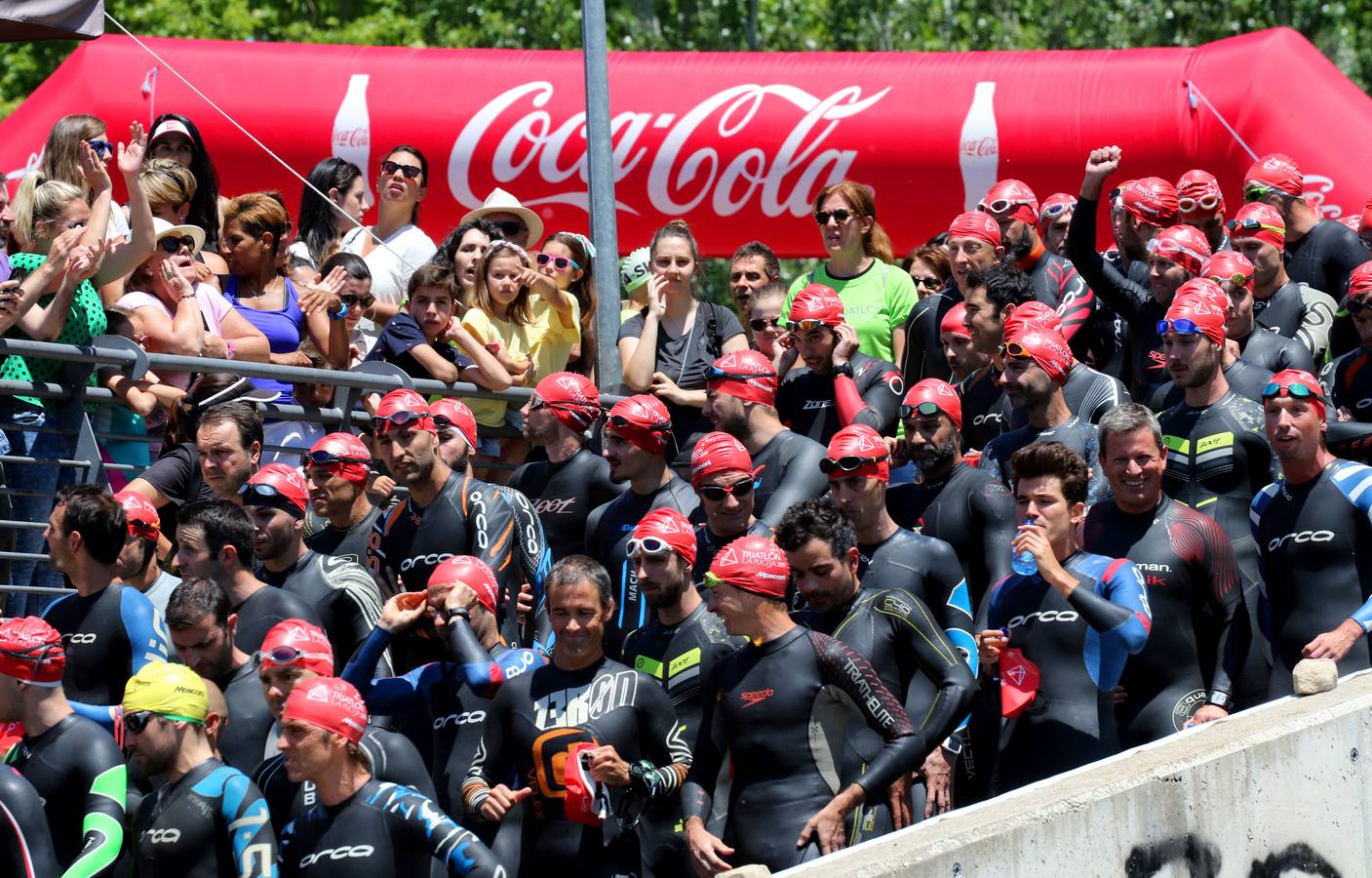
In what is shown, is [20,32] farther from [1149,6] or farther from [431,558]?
[1149,6]

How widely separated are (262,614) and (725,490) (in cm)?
200

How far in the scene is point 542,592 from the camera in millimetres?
8711

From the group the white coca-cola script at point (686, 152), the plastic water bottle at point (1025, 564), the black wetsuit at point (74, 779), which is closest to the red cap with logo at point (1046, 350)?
the plastic water bottle at point (1025, 564)

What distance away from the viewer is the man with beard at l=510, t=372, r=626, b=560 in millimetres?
9406

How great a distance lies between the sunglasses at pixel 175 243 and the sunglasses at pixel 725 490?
10.2 ft

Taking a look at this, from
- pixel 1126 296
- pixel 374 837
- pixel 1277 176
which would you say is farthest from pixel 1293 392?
pixel 374 837

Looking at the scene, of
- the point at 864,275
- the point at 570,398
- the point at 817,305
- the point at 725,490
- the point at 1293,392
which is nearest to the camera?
the point at 1293,392

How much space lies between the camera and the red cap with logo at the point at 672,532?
7727mm

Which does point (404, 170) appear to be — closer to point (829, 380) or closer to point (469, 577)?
point (829, 380)

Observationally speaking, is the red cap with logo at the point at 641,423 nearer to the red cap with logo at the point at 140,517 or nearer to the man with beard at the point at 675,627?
the man with beard at the point at 675,627

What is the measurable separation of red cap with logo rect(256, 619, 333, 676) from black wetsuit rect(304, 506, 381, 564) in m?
1.53

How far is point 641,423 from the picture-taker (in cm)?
892

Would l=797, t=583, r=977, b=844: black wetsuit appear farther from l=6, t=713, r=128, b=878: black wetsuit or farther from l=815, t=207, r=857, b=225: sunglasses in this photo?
l=815, t=207, r=857, b=225: sunglasses

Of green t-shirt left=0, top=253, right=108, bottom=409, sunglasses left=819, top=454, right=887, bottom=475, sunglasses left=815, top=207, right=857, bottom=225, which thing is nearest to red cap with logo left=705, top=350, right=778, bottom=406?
sunglasses left=819, top=454, right=887, bottom=475
